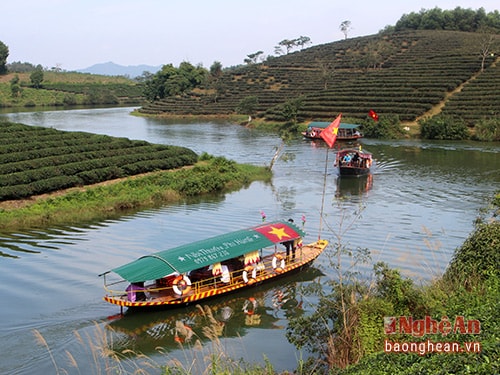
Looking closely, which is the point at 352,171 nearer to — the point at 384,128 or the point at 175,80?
the point at 384,128

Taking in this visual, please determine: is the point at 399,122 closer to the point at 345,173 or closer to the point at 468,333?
the point at 345,173

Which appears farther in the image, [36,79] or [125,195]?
[36,79]

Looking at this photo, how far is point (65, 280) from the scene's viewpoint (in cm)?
1906

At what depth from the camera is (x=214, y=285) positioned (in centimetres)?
1792

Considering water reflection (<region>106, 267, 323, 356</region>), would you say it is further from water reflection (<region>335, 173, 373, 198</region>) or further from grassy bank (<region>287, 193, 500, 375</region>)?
water reflection (<region>335, 173, 373, 198</region>)

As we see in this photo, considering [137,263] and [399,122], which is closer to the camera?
[137,263]

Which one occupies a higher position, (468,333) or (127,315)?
(468,333)

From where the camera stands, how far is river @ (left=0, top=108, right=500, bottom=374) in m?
14.4

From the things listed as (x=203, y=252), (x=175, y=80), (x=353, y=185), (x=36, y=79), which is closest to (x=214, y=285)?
(x=203, y=252)

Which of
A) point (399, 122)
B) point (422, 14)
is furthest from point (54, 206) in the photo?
point (422, 14)

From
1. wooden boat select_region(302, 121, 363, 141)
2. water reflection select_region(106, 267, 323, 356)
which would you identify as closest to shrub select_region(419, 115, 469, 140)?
wooden boat select_region(302, 121, 363, 141)

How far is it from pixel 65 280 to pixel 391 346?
1273cm

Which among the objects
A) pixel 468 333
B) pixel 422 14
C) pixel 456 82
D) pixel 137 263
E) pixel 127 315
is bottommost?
pixel 127 315

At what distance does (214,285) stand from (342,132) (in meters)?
41.6
